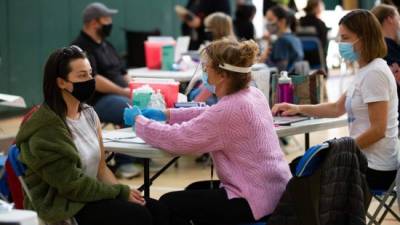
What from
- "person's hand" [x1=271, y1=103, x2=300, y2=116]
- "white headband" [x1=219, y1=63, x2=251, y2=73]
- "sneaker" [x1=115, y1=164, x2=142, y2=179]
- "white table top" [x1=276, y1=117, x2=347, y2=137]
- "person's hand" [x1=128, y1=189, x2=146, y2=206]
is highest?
"white headband" [x1=219, y1=63, x2=251, y2=73]

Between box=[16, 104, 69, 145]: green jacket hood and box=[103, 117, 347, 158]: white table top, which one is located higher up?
box=[16, 104, 69, 145]: green jacket hood

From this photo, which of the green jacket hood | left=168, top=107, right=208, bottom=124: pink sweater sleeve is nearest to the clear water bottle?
left=168, top=107, right=208, bottom=124: pink sweater sleeve

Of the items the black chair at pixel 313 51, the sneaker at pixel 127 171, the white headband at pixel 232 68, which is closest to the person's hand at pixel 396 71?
the white headband at pixel 232 68

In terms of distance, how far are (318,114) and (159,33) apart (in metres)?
6.23

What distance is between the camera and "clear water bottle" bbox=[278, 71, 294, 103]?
15.8 feet

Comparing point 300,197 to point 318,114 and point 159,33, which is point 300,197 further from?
point 159,33

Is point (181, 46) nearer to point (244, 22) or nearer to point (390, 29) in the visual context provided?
point (244, 22)

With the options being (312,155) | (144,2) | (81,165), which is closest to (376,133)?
(312,155)

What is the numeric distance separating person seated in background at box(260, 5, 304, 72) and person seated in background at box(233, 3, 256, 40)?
52cm

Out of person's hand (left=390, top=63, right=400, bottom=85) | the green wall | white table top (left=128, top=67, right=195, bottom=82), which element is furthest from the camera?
the green wall

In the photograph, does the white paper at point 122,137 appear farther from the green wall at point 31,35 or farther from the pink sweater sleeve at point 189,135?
the green wall at point 31,35

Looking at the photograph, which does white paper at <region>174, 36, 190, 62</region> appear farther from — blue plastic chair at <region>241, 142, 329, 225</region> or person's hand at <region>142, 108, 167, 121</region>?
blue plastic chair at <region>241, 142, 329, 225</region>

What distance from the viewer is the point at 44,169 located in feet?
11.2

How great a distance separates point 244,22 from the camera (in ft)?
32.6
